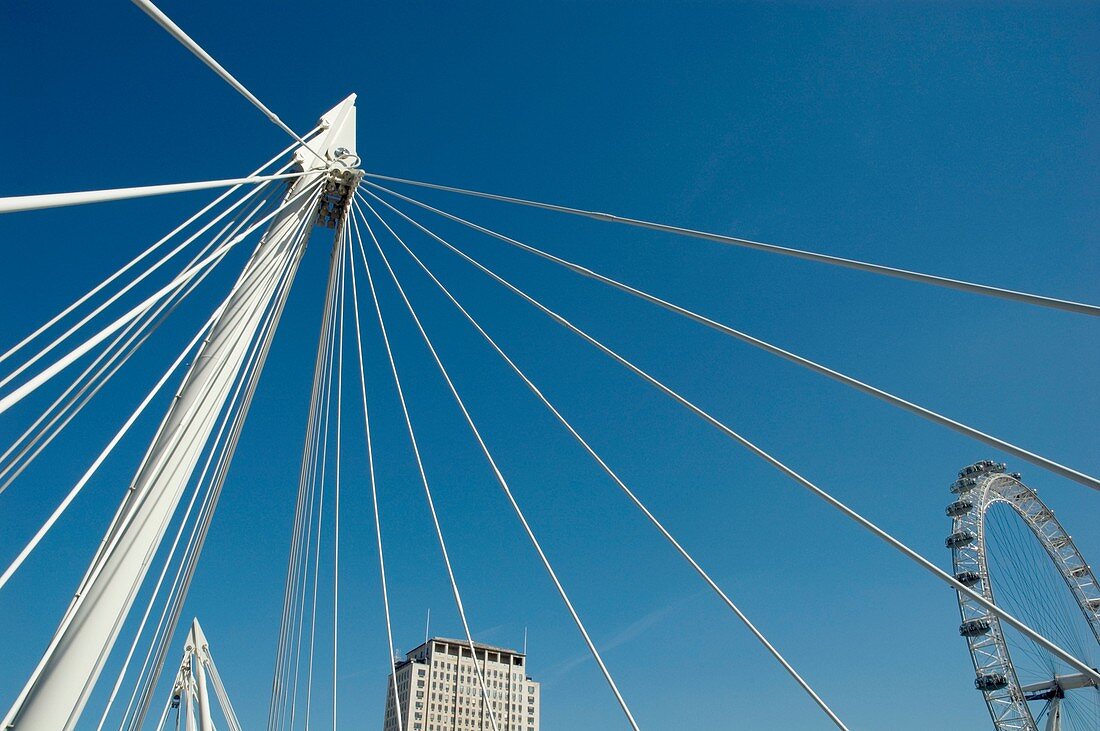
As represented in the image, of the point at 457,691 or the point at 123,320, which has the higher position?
the point at 457,691

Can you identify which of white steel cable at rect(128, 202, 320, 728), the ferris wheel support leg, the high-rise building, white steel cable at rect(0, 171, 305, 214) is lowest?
white steel cable at rect(0, 171, 305, 214)

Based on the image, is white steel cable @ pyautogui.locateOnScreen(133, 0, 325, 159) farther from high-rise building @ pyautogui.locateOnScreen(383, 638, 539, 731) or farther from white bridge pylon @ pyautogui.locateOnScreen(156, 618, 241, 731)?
high-rise building @ pyautogui.locateOnScreen(383, 638, 539, 731)

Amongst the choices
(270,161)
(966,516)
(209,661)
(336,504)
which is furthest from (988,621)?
(270,161)

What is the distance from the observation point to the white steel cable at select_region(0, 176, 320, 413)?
5152 millimetres

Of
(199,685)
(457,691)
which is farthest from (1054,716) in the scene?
(457,691)

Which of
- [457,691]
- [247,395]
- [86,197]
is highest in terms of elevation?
[457,691]

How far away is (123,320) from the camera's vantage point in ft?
22.0

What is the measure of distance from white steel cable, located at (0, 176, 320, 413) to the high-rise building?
105555 millimetres

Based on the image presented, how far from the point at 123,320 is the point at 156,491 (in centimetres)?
162

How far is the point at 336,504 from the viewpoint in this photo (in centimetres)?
1233

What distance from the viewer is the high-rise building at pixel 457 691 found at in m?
108

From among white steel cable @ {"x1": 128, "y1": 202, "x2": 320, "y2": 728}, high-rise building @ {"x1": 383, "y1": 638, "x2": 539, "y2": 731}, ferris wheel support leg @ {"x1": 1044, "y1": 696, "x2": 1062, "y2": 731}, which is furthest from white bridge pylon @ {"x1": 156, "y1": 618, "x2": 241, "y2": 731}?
high-rise building @ {"x1": 383, "y1": 638, "x2": 539, "y2": 731}

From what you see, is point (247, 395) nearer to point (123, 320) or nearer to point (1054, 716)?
point (123, 320)

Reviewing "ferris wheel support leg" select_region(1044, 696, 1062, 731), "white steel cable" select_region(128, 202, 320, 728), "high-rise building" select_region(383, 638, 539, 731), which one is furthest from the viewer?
"high-rise building" select_region(383, 638, 539, 731)
